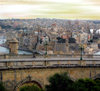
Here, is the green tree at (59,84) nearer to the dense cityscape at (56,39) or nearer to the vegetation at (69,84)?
the vegetation at (69,84)

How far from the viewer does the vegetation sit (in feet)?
42.0

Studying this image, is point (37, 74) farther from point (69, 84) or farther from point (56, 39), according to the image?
point (56, 39)

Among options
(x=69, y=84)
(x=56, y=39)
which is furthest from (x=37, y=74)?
(x=56, y=39)

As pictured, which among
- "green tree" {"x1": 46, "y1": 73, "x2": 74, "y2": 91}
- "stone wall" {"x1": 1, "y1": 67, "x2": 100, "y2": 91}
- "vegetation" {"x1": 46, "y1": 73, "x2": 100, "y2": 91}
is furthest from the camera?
"stone wall" {"x1": 1, "y1": 67, "x2": 100, "y2": 91}

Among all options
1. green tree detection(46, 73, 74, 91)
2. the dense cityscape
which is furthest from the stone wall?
the dense cityscape

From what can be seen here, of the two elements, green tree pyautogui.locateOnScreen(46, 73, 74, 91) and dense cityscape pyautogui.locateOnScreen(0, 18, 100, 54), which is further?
dense cityscape pyautogui.locateOnScreen(0, 18, 100, 54)

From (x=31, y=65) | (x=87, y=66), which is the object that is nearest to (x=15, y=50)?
(x=31, y=65)

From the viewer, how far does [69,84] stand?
13414mm

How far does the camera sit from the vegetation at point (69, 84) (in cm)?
1279

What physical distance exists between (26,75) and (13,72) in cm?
63

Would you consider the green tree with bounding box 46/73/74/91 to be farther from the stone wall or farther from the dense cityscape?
the dense cityscape

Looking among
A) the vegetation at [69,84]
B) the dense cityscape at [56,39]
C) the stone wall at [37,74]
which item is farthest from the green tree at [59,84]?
the dense cityscape at [56,39]

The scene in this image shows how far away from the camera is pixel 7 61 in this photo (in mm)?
14961

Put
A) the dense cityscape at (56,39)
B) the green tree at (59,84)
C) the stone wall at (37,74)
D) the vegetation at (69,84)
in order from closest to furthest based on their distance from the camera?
the vegetation at (69,84)
the green tree at (59,84)
the stone wall at (37,74)
the dense cityscape at (56,39)
